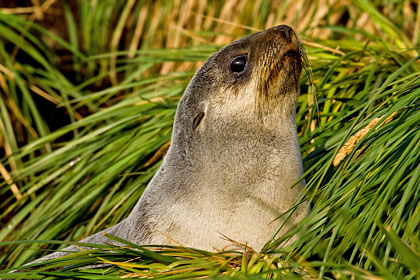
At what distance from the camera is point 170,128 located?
360 cm

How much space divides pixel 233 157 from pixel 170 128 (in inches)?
45.6

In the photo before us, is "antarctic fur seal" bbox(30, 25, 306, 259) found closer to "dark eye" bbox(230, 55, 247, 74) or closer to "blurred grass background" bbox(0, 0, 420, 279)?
"dark eye" bbox(230, 55, 247, 74)

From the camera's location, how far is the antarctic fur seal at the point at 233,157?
2410mm

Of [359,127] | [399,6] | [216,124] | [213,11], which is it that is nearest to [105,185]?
[216,124]

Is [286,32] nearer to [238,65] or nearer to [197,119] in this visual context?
[238,65]

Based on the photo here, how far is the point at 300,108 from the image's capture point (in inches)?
134

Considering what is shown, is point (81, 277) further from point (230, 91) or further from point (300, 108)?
point (300, 108)


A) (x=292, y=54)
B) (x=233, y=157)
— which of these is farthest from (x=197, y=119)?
(x=292, y=54)

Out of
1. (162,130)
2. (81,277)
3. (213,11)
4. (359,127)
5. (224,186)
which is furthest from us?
(213,11)

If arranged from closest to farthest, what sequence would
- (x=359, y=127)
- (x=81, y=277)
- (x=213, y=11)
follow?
(x=81, y=277) < (x=359, y=127) < (x=213, y=11)

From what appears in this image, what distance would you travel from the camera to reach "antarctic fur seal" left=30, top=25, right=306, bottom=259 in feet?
7.91

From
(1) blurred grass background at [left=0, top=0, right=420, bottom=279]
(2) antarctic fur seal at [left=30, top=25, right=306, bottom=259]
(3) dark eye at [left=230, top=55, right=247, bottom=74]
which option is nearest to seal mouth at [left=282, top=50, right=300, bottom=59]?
(2) antarctic fur seal at [left=30, top=25, right=306, bottom=259]

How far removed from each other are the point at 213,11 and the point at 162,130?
2.56 metres

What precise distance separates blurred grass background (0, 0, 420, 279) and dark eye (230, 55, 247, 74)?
56cm
